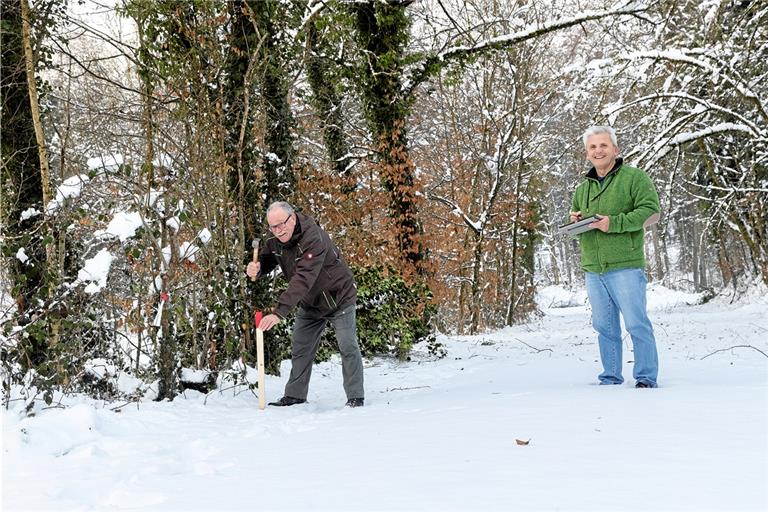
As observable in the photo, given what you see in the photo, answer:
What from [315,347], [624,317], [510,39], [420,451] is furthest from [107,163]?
[510,39]

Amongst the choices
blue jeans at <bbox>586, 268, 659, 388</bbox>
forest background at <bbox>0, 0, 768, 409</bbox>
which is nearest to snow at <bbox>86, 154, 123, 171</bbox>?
forest background at <bbox>0, 0, 768, 409</bbox>

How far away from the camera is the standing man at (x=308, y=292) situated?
493 cm

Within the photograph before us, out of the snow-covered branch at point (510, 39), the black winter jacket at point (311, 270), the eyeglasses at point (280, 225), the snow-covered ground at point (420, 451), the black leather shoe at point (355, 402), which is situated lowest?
the black leather shoe at point (355, 402)

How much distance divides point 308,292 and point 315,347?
2.22ft

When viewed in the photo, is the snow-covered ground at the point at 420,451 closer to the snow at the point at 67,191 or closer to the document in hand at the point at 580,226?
the document in hand at the point at 580,226

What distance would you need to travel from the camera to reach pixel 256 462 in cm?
305

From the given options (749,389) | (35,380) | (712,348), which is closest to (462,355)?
(712,348)

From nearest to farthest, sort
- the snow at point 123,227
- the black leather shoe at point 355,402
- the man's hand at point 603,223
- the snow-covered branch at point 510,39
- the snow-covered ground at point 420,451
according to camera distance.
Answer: the snow-covered ground at point 420,451 < the man's hand at point 603,223 < the snow at point 123,227 < the black leather shoe at point 355,402 < the snow-covered branch at point 510,39

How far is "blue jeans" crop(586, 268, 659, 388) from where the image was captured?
455 centimetres

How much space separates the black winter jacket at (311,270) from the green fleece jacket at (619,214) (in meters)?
1.95

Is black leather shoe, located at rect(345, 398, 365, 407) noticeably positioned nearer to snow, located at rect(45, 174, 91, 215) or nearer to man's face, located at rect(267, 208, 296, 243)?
man's face, located at rect(267, 208, 296, 243)

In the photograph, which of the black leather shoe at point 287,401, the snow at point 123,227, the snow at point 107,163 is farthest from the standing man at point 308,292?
the snow at point 107,163

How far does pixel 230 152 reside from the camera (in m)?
6.04

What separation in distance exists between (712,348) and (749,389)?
4080 mm
